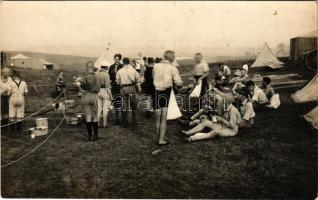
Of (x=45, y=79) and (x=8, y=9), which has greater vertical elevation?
(x=8, y=9)

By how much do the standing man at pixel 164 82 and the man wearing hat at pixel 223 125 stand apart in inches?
17.8

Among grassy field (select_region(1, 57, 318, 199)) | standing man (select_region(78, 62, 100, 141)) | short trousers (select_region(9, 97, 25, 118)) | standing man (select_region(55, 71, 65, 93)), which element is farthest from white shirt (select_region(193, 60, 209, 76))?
short trousers (select_region(9, 97, 25, 118))

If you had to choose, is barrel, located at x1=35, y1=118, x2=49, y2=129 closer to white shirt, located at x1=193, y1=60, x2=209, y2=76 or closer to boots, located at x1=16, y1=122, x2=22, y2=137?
boots, located at x1=16, y1=122, x2=22, y2=137

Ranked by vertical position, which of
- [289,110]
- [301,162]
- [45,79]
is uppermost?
[45,79]

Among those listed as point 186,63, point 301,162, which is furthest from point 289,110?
point 186,63

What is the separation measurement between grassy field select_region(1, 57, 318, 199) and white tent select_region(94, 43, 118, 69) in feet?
3.20

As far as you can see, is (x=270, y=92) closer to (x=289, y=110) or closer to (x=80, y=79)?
(x=289, y=110)

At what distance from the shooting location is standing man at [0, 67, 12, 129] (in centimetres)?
627

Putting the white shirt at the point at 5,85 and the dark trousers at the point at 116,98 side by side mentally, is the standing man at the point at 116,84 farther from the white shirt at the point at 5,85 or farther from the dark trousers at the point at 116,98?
the white shirt at the point at 5,85

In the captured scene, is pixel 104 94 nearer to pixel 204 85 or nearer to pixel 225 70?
pixel 204 85

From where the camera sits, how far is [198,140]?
618cm

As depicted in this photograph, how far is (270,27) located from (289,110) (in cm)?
125

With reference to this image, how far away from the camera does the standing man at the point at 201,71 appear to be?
20.2 feet

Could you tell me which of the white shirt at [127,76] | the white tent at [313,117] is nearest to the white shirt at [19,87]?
the white shirt at [127,76]
